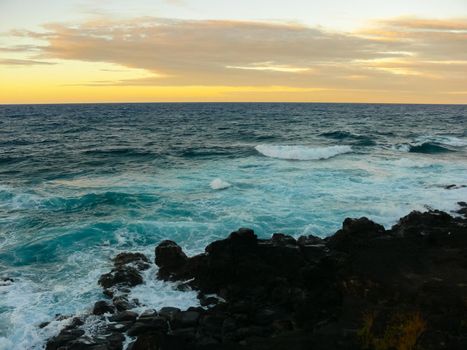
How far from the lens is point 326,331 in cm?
1012

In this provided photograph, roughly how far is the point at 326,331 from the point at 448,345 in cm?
A: 256

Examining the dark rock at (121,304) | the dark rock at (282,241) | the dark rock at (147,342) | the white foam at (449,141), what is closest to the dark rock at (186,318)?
the dark rock at (147,342)

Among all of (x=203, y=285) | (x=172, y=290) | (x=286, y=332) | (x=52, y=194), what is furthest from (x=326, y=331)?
(x=52, y=194)

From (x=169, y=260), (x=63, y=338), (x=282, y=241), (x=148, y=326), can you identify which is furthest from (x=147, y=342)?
(x=282, y=241)

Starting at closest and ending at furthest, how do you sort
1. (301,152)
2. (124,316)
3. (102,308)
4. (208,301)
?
1. (124,316)
2. (102,308)
3. (208,301)
4. (301,152)

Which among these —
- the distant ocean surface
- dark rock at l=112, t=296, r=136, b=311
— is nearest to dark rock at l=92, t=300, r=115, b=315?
dark rock at l=112, t=296, r=136, b=311

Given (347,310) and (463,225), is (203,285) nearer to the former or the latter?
(347,310)

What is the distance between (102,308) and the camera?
11.7 metres

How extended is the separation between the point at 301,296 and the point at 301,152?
27.9 m

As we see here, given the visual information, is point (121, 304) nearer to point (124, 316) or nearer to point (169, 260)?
point (124, 316)

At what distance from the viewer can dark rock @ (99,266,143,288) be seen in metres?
13.3

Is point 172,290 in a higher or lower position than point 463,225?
lower

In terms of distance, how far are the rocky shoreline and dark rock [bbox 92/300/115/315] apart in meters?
0.03

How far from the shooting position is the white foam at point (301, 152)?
123 ft
